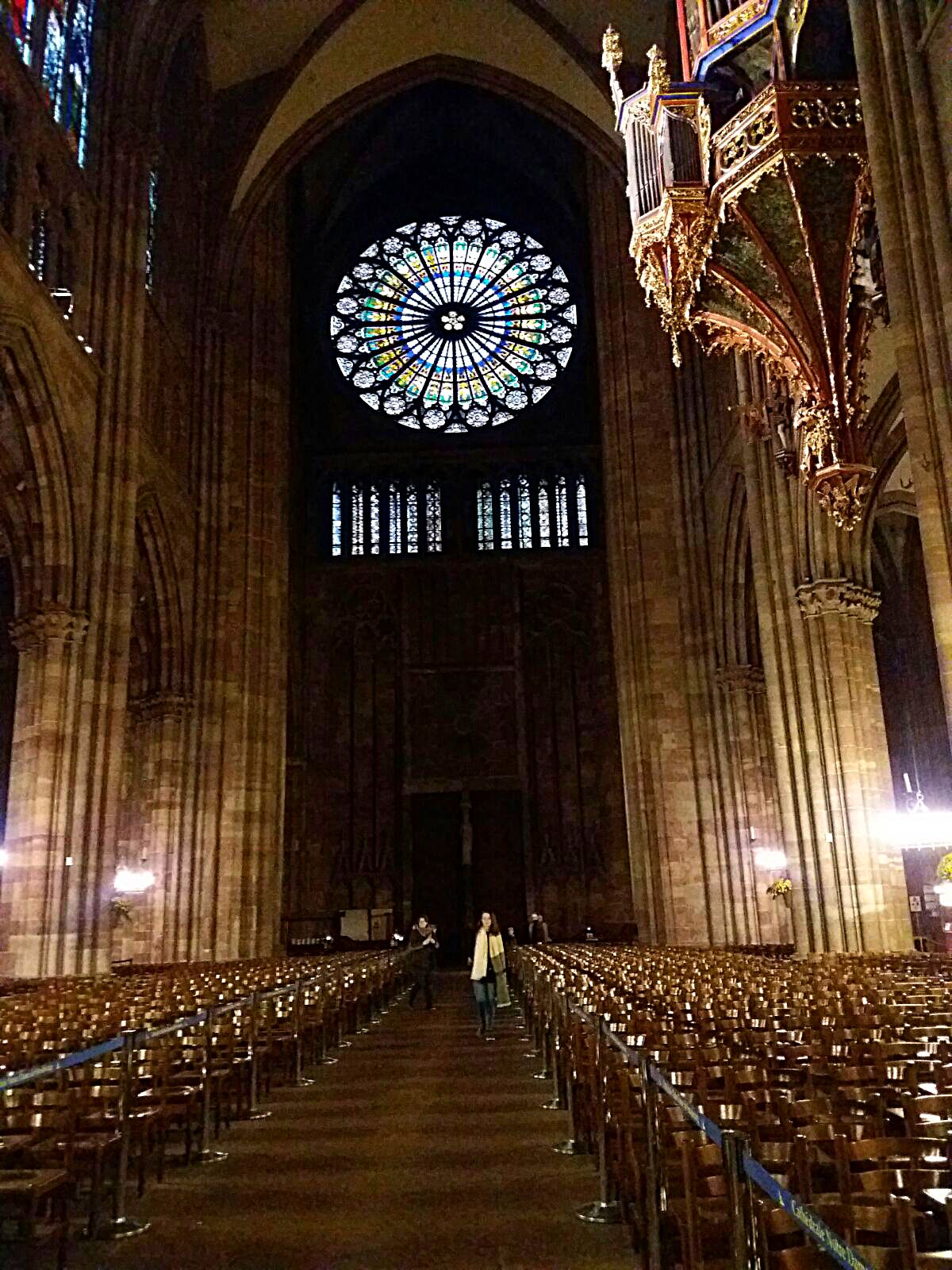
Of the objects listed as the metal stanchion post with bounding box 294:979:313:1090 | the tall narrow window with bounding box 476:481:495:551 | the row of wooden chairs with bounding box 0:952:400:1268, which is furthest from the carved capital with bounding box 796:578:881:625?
the tall narrow window with bounding box 476:481:495:551

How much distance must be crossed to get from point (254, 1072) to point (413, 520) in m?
25.2

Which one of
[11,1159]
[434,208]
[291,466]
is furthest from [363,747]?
[11,1159]

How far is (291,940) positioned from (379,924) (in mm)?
2194

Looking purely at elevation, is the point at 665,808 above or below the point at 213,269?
below

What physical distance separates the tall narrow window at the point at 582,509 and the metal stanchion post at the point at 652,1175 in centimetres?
2803

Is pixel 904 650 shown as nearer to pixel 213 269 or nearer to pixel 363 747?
pixel 363 747

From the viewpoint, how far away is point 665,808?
21.5m

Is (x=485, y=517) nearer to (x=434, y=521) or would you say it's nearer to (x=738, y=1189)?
(x=434, y=521)

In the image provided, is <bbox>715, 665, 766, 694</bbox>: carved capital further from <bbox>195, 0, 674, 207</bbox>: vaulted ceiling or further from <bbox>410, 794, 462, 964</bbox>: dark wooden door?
<bbox>195, 0, 674, 207</bbox>: vaulted ceiling

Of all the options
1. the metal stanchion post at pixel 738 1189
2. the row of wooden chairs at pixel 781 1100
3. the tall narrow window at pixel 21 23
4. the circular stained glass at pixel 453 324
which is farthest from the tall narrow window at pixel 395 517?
the metal stanchion post at pixel 738 1189

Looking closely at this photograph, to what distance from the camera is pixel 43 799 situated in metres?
15.1

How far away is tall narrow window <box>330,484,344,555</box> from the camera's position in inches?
1254

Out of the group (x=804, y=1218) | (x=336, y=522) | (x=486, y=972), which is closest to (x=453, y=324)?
(x=336, y=522)

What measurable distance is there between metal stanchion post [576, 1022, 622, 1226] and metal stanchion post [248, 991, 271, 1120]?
300 cm
